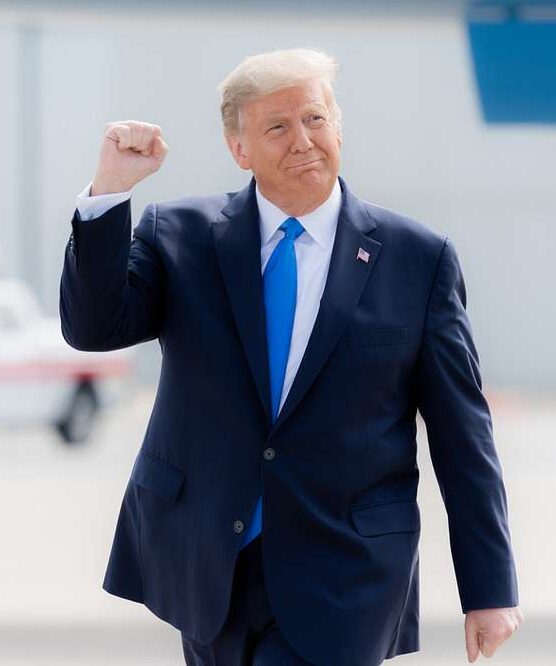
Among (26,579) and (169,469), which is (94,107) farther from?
(169,469)

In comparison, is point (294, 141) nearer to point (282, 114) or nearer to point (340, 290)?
point (282, 114)

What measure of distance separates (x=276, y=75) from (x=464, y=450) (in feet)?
2.08

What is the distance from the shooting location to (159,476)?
6.53 ft

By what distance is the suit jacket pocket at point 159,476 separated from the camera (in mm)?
1972

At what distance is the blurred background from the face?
6.80ft

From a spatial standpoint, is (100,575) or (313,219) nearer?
(313,219)

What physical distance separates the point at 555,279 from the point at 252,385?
13.8 metres

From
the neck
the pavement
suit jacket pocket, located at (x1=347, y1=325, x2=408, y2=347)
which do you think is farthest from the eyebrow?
the pavement

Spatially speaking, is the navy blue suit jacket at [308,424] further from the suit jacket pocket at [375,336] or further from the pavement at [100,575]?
the pavement at [100,575]

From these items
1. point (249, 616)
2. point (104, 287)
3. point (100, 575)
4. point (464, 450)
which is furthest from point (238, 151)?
point (100, 575)

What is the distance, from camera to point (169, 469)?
1.98m

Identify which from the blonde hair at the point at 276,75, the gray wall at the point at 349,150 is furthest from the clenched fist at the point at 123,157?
the gray wall at the point at 349,150

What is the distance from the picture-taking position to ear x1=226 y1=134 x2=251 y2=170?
6.54 feet

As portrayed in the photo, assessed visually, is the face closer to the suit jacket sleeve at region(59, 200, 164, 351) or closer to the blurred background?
the suit jacket sleeve at region(59, 200, 164, 351)
